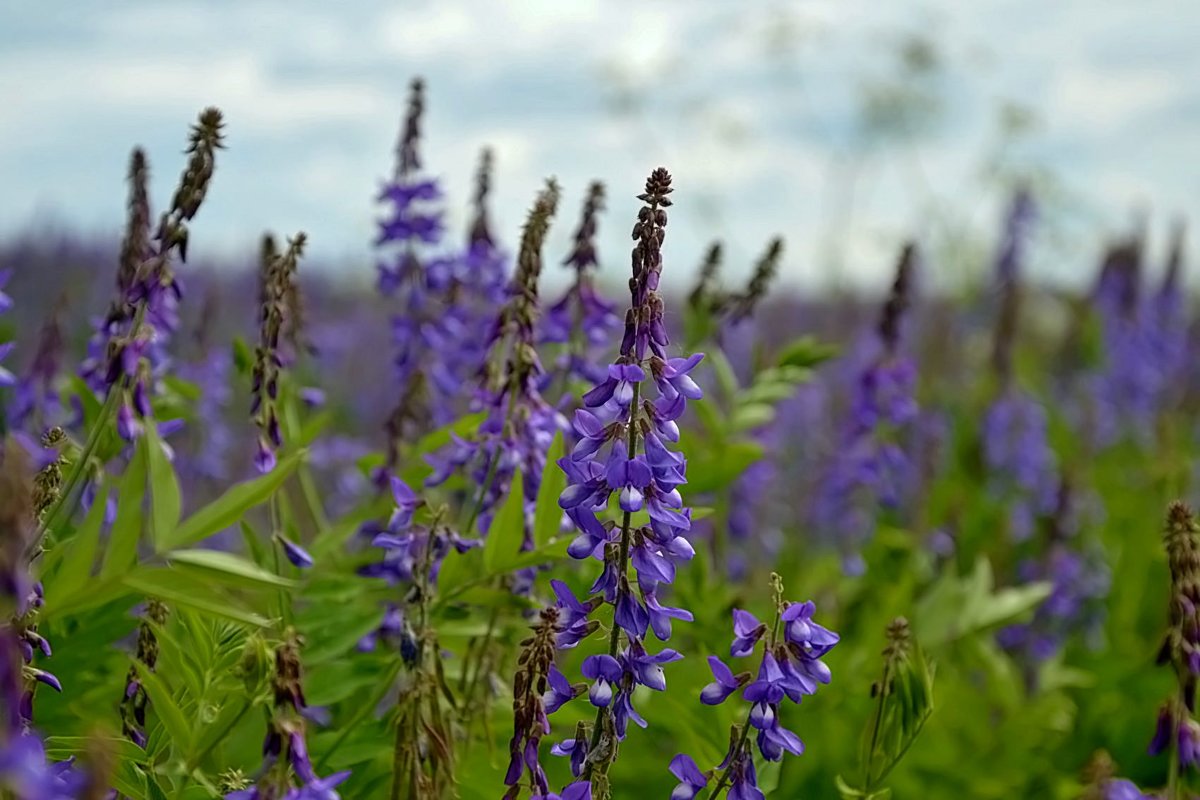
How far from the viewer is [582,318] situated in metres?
2.56

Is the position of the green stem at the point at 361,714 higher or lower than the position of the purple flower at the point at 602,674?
lower

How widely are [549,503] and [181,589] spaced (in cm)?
68

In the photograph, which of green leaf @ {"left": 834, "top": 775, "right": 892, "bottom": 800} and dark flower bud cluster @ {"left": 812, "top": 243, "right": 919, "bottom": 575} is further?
dark flower bud cluster @ {"left": 812, "top": 243, "right": 919, "bottom": 575}

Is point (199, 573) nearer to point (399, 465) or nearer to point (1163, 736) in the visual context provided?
point (1163, 736)

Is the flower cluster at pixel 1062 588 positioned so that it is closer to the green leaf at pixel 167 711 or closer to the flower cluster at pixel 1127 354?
the flower cluster at pixel 1127 354

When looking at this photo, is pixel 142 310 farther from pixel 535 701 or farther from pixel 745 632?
pixel 745 632

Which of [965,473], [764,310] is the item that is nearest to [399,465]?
[965,473]

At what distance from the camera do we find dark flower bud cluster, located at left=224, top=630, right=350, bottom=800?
1198 millimetres

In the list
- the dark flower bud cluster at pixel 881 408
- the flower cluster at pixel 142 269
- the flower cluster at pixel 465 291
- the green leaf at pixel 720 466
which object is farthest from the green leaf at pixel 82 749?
the dark flower bud cluster at pixel 881 408

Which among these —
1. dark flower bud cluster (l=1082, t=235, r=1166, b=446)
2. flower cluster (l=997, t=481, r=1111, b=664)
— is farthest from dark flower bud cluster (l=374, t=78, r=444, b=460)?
dark flower bud cluster (l=1082, t=235, r=1166, b=446)

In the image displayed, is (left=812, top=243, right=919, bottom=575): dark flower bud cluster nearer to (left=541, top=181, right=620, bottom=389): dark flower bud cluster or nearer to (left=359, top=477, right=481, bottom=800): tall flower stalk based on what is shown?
(left=541, top=181, right=620, bottom=389): dark flower bud cluster

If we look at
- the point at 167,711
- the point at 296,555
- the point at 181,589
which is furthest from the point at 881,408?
the point at 181,589

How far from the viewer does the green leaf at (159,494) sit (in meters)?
1.33

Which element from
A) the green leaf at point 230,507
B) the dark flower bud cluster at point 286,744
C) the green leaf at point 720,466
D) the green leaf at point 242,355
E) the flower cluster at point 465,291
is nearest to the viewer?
the dark flower bud cluster at point 286,744
